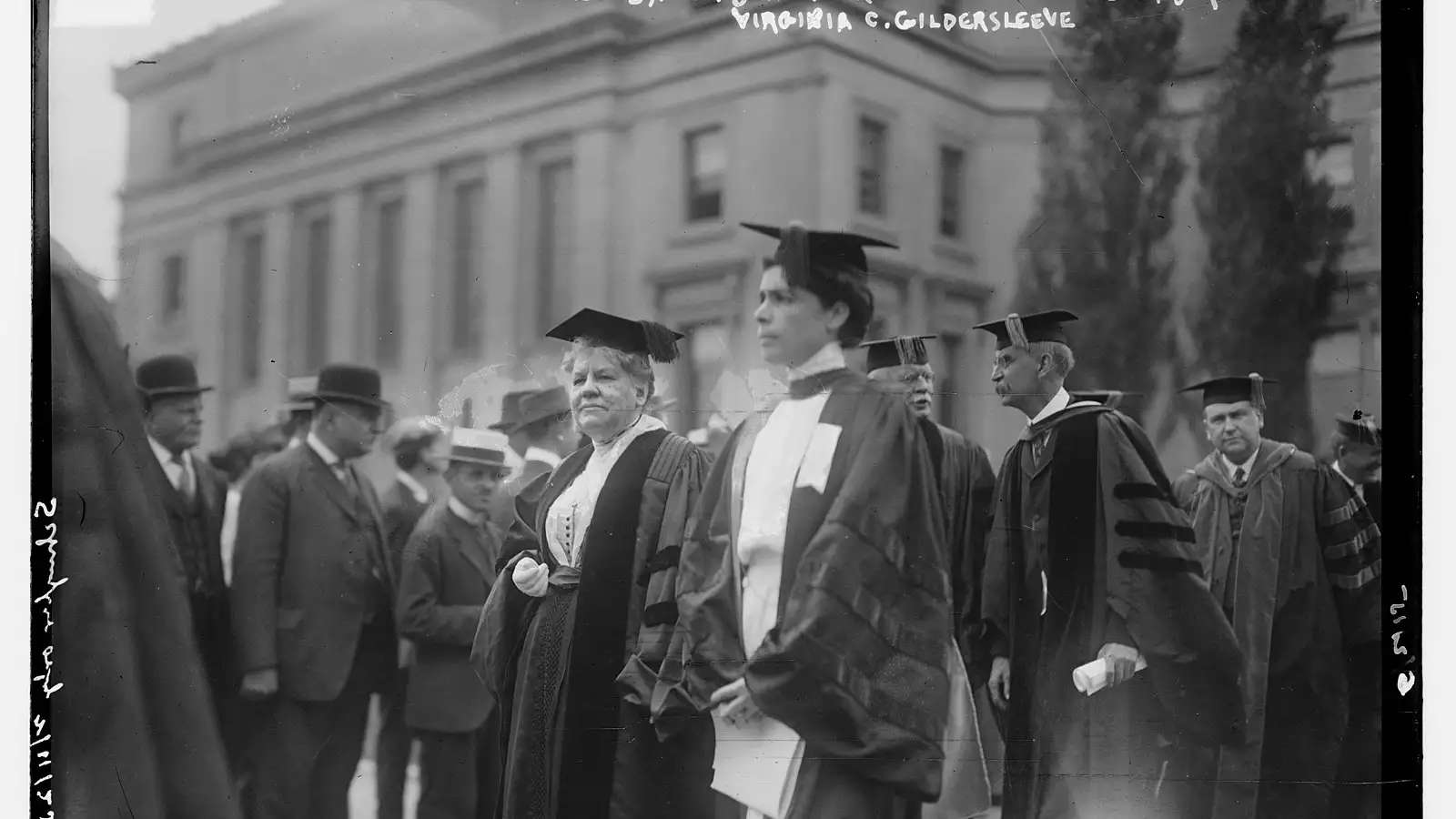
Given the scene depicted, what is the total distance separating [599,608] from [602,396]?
683 mm

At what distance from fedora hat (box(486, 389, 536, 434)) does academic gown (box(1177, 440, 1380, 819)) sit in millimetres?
2137

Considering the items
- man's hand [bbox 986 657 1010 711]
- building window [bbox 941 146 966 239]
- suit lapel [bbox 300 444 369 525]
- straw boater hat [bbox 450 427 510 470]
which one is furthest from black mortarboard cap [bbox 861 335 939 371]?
suit lapel [bbox 300 444 369 525]

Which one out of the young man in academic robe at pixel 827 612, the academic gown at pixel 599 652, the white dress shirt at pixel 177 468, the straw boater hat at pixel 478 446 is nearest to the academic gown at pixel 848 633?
the young man in academic robe at pixel 827 612

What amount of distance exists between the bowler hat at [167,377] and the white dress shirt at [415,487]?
2.40 feet

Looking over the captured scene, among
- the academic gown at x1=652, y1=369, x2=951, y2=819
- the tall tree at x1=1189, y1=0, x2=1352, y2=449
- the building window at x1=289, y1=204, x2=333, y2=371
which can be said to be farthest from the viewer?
the building window at x1=289, y1=204, x2=333, y2=371

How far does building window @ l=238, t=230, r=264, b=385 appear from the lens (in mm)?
4797

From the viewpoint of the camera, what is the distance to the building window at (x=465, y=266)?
15.6 ft

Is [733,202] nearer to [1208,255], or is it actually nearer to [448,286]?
[448,286]

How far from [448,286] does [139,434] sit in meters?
1.13

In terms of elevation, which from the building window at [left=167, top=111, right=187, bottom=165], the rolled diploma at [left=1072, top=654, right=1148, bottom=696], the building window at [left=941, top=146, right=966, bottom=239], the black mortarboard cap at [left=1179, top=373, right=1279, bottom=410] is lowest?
the rolled diploma at [left=1072, top=654, right=1148, bottom=696]

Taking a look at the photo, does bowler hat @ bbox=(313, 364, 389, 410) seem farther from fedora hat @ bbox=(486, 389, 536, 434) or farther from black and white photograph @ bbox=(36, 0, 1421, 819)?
fedora hat @ bbox=(486, 389, 536, 434)

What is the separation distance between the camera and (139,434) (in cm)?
477

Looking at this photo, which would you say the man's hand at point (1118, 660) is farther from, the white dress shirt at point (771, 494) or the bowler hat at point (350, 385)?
the bowler hat at point (350, 385)

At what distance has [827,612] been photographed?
14.6 feet
